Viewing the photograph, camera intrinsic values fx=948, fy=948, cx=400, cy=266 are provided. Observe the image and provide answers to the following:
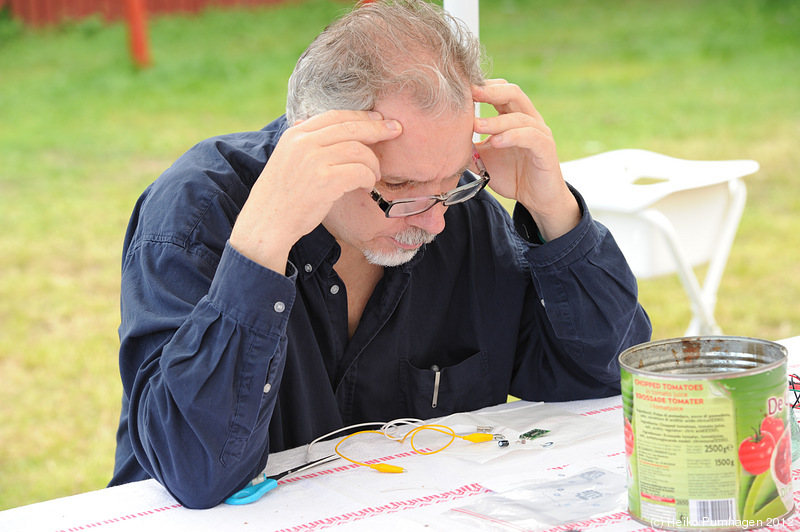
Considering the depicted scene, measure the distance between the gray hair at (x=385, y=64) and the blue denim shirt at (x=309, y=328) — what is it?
23cm

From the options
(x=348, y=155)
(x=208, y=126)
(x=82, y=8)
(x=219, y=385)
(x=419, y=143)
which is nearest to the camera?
(x=219, y=385)

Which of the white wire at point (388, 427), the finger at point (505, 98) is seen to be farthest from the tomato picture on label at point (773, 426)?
the finger at point (505, 98)

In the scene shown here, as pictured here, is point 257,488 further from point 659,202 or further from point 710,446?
point 659,202

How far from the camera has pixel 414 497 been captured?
1.36 metres

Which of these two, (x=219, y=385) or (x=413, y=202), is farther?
(x=413, y=202)

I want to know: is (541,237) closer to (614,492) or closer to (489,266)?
(489,266)

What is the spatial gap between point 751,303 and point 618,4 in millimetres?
7986

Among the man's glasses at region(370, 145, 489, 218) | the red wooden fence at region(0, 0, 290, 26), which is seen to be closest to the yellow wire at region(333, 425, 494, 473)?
the man's glasses at region(370, 145, 489, 218)

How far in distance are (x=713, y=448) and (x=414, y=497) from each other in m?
0.45

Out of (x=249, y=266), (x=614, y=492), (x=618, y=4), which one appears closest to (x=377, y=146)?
(x=249, y=266)

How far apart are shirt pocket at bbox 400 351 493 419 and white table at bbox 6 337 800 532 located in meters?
0.33

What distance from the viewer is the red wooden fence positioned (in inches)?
444

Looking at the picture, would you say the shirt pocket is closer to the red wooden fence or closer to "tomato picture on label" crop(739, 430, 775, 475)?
"tomato picture on label" crop(739, 430, 775, 475)

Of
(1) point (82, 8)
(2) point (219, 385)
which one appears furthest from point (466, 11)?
(1) point (82, 8)
